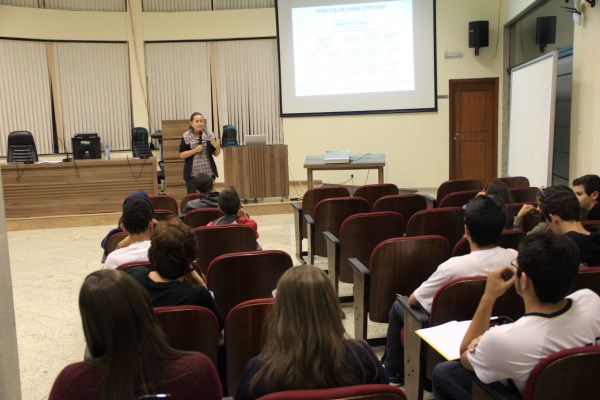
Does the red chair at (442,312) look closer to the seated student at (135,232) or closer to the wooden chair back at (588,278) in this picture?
the wooden chair back at (588,278)

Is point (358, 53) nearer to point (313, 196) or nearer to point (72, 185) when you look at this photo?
point (313, 196)

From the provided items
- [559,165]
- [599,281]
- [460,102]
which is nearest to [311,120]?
[460,102]

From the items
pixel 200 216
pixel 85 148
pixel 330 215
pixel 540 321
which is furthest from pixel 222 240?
pixel 85 148

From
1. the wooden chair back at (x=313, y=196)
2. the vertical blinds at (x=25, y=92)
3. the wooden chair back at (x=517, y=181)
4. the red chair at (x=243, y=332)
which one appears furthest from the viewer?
the vertical blinds at (x=25, y=92)

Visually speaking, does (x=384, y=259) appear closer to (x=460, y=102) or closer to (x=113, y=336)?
(x=113, y=336)

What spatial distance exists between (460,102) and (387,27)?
1.93 metres

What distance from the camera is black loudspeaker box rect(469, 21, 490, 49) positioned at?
9118 millimetres

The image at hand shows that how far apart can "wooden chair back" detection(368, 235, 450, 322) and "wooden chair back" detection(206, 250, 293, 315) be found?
1.61 ft

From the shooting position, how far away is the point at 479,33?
9.16m

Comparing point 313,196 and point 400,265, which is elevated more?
point 313,196

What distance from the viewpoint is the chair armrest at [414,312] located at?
7.68 ft

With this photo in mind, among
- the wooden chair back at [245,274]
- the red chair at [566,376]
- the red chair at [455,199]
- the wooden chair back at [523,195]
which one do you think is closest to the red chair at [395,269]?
the wooden chair back at [245,274]

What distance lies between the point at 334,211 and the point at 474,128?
6.26 meters

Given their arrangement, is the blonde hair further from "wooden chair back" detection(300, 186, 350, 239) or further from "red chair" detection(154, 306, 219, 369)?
"wooden chair back" detection(300, 186, 350, 239)
